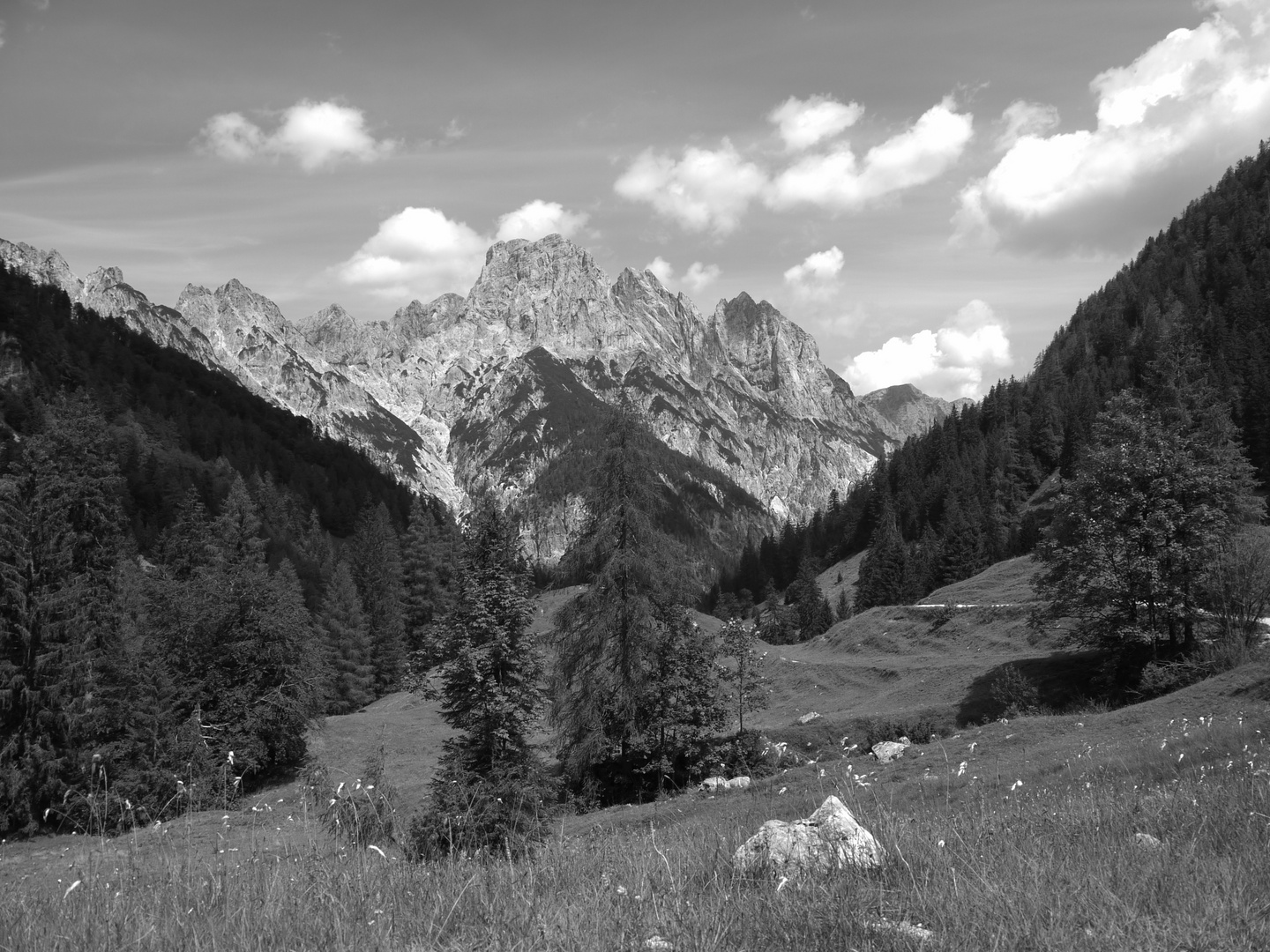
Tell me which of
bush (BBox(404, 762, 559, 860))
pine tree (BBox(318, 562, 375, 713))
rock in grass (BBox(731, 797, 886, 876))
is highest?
rock in grass (BBox(731, 797, 886, 876))

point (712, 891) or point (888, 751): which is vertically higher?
point (712, 891)

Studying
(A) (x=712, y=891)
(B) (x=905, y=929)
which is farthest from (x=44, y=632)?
(B) (x=905, y=929)

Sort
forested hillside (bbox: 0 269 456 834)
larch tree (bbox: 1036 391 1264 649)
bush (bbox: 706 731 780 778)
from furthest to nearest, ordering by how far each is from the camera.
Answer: larch tree (bbox: 1036 391 1264 649) → bush (bbox: 706 731 780 778) → forested hillside (bbox: 0 269 456 834)

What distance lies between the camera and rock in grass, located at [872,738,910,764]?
888 inches

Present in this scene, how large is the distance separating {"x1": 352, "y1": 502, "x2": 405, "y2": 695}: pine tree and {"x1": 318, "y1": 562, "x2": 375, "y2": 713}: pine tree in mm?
1996

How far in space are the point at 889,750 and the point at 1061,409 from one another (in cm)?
10932

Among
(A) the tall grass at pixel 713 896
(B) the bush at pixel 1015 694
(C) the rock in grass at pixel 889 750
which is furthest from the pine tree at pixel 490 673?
(A) the tall grass at pixel 713 896

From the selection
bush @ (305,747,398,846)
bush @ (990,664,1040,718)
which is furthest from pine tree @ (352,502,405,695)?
bush @ (305,747,398,846)

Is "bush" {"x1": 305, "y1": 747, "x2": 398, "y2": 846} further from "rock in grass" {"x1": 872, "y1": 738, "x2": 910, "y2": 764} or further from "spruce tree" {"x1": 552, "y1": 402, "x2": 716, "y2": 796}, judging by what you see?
"spruce tree" {"x1": 552, "y1": 402, "x2": 716, "y2": 796}

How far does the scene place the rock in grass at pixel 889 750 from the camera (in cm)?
2255

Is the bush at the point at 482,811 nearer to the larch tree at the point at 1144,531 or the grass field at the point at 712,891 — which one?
the grass field at the point at 712,891

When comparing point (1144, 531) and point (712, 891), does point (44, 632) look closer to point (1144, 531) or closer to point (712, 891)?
point (712, 891)

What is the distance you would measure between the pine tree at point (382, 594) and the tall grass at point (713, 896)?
68.5m

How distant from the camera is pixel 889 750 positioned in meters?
23.6
